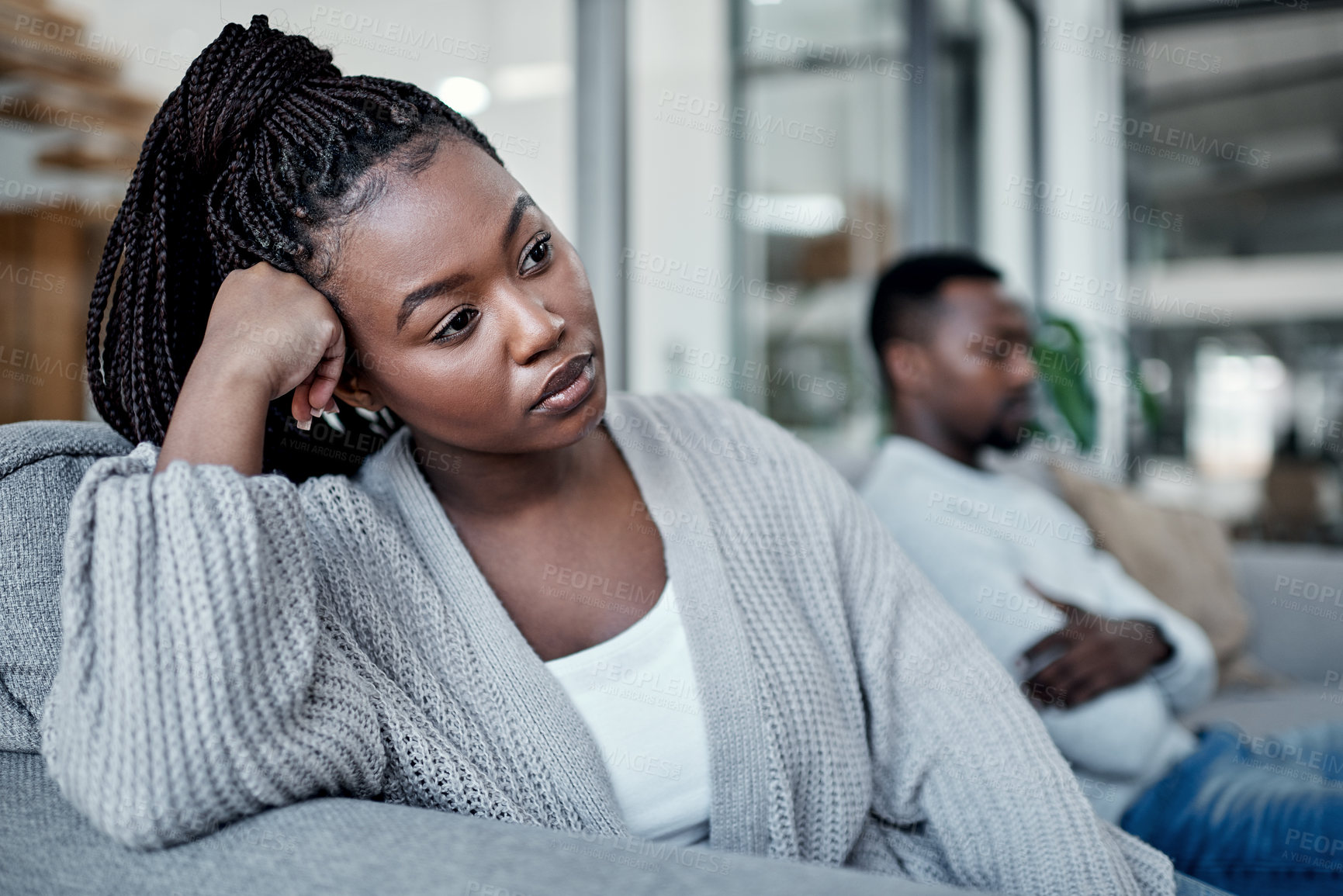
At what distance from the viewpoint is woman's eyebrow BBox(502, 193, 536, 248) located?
0.88 m

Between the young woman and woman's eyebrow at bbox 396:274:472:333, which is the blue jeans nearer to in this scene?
the young woman

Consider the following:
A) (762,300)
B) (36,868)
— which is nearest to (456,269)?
(36,868)

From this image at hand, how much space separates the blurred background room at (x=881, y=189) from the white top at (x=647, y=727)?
927mm

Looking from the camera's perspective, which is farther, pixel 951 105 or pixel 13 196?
pixel 951 105

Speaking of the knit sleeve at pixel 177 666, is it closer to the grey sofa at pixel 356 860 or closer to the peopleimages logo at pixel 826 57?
the grey sofa at pixel 356 860

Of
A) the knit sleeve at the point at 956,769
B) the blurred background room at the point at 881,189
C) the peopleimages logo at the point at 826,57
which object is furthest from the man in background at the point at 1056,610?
the peopleimages logo at the point at 826,57

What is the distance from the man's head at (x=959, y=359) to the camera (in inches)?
73.4

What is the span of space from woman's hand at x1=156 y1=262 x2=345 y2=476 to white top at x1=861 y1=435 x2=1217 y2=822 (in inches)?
39.9

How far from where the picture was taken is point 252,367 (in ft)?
2.74

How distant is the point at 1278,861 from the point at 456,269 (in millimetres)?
1203

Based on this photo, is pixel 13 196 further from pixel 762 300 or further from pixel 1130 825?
pixel 762 300

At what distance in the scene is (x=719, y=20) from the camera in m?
2.76

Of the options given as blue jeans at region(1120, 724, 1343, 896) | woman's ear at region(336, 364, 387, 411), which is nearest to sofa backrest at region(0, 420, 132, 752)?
woman's ear at region(336, 364, 387, 411)

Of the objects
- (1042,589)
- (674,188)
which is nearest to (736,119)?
(674,188)
